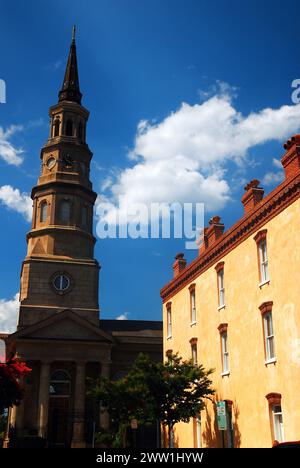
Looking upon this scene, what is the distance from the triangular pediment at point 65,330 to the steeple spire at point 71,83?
2603 centimetres

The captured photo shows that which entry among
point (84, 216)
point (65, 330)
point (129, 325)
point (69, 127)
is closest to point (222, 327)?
point (65, 330)

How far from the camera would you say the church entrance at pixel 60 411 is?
4583cm

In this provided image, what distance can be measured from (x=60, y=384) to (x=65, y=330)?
17.2 ft

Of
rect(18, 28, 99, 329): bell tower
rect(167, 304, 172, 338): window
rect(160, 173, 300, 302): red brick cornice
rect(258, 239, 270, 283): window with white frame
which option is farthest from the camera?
rect(18, 28, 99, 329): bell tower

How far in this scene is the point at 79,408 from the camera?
4550cm

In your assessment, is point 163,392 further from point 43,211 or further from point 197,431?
point 43,211

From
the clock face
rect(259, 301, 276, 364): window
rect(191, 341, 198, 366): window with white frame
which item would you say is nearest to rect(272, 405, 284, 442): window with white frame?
rect(259, 301, 276, 364): window

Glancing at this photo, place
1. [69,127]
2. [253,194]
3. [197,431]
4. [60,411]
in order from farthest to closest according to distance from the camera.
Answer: [69,127] → [60,411] → [197,431] → [253,194]

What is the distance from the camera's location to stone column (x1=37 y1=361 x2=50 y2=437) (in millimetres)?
43469

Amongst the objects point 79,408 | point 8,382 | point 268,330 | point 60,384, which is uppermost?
point 60,384

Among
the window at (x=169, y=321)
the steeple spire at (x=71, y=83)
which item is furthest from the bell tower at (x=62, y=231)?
the window at (x=169, y=321)

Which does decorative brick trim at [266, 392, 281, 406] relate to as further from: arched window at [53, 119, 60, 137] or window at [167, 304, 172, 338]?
arched window at [53, 119, 60, 137]

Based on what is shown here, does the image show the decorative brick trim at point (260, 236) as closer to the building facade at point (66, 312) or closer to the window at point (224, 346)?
the window at point (224, 346)

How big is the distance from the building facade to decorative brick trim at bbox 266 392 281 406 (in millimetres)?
25074
